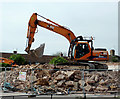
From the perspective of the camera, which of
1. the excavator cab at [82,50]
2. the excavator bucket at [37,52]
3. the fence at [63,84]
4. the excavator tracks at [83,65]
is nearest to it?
the fence at [63,84]

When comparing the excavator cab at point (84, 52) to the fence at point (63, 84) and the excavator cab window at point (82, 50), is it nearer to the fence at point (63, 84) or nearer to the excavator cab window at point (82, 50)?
the excavator cab window at point (82, 50)

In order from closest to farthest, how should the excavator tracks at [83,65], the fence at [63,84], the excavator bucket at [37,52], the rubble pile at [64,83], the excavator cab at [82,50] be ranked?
the fence at [63,84] < the rubble pile at [64,83] < the excavator bucket at [37,52] < the excavator tracks at [83,65] < the excavator cab at [82,50]

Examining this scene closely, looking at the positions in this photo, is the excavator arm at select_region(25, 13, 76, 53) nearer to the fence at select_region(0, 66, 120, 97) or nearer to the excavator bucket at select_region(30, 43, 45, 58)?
the excavator bucket at select_region(30, 43, 45, 58)

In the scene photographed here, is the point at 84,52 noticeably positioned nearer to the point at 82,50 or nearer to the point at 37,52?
the point at 82,50

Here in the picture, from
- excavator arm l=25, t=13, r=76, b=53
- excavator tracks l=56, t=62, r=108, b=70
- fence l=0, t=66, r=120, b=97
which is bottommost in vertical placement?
fence l=0, t=66, r=120, b=97

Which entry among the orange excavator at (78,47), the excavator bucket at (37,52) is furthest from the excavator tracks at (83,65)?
the excavator bucket at (37,52)

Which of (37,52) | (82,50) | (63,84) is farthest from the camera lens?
(82,50)

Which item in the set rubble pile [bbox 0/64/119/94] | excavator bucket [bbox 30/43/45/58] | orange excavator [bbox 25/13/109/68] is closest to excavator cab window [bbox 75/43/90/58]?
orange excavator [bbox 25/13/109/68]

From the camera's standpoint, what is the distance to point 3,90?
45.4 ft

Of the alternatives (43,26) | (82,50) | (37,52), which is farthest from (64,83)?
(43,26)

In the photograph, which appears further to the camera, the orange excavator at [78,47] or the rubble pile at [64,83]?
the orange excavator at [78,47]

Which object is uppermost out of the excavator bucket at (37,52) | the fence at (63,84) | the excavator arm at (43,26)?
the excavator arm at (43,26)

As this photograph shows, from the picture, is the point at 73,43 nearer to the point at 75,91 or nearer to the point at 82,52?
the point at 82,52

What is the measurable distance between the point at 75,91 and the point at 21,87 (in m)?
4.04
